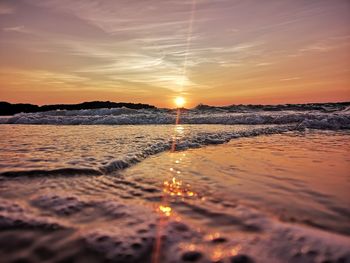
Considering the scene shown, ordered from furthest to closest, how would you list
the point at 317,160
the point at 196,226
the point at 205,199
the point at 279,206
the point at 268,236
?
the point at 317,160, the point at 205,199, the point at 279,206, the point at 196,226, the point at 268,236

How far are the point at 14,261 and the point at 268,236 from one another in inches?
64.4

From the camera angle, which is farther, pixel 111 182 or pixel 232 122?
pixel 232 122

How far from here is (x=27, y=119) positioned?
19.5m

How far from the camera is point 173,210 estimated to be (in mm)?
2621

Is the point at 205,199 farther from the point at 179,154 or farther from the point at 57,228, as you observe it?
the point at 179,154

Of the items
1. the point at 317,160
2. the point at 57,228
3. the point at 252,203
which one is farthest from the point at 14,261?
the point at 317,160

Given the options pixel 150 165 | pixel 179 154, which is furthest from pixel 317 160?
pixel 150 165

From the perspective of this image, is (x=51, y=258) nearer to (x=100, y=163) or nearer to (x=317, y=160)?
(x=100, y=163)

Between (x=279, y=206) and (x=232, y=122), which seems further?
(x=232, y=122)

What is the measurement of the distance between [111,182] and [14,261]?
1.80 m

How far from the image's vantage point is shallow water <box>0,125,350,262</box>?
1918 millimetres

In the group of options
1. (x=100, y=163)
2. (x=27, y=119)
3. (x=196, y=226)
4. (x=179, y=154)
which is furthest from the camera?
(x=27, y=119)

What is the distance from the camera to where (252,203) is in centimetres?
281

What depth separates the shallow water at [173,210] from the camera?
1918 mm
